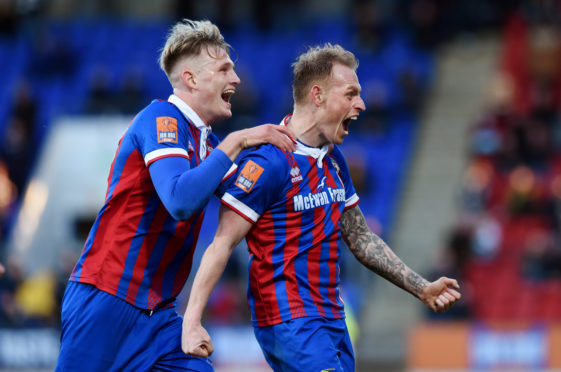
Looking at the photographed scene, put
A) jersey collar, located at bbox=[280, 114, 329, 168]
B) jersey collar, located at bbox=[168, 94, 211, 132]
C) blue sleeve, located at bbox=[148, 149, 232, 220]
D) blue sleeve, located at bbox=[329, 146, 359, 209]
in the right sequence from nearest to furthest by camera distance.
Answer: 1. blue sleeve, located at bbox=[148, 149, 232, 220]
2. jersey collar, located at bbox=[168, 94, 211, 132]
3. jersey collar, located at bbox=[280, 114, 329, 168]
4. blue sleeve, located at bbox=[329, 146, 359, 209]

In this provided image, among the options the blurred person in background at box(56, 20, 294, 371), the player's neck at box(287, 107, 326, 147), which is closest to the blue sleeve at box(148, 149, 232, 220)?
the blurred person in background at box(56, 20, 294, 371)

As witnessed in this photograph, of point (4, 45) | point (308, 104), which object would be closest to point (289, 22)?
point (4, 45)

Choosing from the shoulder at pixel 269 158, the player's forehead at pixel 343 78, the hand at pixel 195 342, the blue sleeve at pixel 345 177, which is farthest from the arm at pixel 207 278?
the player's forehead at pixel 343 78

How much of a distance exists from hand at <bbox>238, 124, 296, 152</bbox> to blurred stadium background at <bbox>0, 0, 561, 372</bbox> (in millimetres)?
6843

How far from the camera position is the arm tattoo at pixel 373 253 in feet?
17.6

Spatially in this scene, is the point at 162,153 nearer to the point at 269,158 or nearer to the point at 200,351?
the point at 269,158

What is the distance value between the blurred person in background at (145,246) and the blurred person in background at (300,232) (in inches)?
7.1

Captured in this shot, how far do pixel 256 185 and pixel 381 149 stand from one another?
47.5 feet

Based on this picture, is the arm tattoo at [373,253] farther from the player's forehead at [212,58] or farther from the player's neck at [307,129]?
the player's forehead at [212,58]

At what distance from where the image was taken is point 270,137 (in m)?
4.77

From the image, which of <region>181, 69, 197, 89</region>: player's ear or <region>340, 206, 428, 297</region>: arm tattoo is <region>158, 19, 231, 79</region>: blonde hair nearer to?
<region>181, 69, 197, 89</region>: player's ear

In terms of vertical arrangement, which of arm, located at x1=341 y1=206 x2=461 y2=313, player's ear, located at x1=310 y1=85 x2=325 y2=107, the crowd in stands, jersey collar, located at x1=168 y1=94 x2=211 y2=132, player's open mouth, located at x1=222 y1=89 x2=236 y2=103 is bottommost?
arm, located at x1=341 y1=206 x2=461 y2=313

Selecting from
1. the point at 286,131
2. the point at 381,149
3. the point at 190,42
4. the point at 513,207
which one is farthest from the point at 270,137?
the point at 381,149

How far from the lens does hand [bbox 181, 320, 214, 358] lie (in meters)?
4.45
